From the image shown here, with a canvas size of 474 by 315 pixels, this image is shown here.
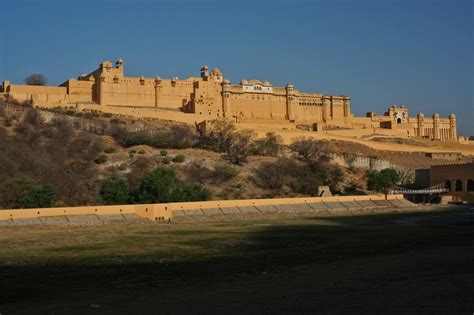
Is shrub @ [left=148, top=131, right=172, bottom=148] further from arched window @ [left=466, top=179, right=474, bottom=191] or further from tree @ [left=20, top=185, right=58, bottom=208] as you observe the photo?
arched window @ [left=466, top=179, right=474, bottom=191]

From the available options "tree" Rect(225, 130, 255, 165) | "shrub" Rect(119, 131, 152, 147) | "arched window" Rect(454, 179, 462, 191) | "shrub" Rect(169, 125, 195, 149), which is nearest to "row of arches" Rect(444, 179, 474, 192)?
"arched window" Rect(454, 179, 462, 191)

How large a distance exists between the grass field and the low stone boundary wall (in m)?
4.27

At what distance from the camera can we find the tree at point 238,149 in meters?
53.9

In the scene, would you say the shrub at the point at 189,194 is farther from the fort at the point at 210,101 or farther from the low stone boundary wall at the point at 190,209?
the fort at the point at 210,101

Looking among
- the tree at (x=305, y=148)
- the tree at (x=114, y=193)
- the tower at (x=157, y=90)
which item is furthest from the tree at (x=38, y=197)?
the tower at (x=157, y=90)

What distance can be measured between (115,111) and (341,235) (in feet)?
148

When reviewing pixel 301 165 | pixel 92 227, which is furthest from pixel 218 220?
pixel 301 165

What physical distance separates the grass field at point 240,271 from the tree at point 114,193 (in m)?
9.84

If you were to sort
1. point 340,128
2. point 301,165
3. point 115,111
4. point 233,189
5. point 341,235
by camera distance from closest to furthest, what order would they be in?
point 341,235
point 233,189
point 301,165
point 115,111
point 340,128

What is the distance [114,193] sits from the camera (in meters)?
39.0

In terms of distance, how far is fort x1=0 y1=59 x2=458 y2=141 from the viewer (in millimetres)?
67125

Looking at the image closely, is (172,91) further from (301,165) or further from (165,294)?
(165,294)

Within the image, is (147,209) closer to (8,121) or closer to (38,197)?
(38,197)

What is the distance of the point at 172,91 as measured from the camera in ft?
242
